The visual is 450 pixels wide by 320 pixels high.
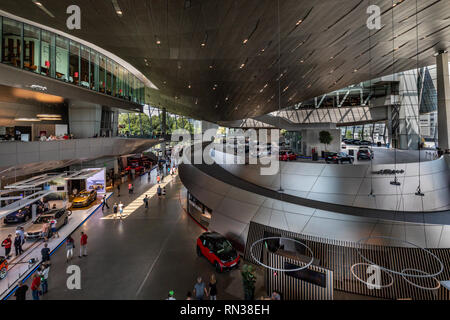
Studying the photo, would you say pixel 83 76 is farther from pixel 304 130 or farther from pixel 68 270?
pixel 304 130

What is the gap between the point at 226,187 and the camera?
14562 mm

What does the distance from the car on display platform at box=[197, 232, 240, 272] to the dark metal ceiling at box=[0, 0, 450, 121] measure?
37.2ft

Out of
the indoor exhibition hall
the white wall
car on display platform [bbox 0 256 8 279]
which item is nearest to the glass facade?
the indoor exhibition hall

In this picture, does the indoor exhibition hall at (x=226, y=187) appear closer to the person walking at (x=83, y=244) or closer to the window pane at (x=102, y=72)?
the person walking at (x=83, y=244)

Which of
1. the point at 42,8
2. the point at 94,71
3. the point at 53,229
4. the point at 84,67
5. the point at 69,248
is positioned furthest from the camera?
the point at 94,71

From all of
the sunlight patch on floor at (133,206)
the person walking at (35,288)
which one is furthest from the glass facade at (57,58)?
the person walking at (35,288)

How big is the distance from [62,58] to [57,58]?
0.57 metres

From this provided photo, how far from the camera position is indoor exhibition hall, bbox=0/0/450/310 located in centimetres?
838

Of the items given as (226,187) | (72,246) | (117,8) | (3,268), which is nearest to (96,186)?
(72,246)

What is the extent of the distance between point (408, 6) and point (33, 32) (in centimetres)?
2566

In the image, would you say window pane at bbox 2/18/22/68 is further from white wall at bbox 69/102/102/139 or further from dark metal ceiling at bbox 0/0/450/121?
white wall at bbox 69/102/102/139

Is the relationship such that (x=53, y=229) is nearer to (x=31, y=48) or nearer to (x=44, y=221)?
(x=44, y=221)

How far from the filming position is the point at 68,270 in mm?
10086
